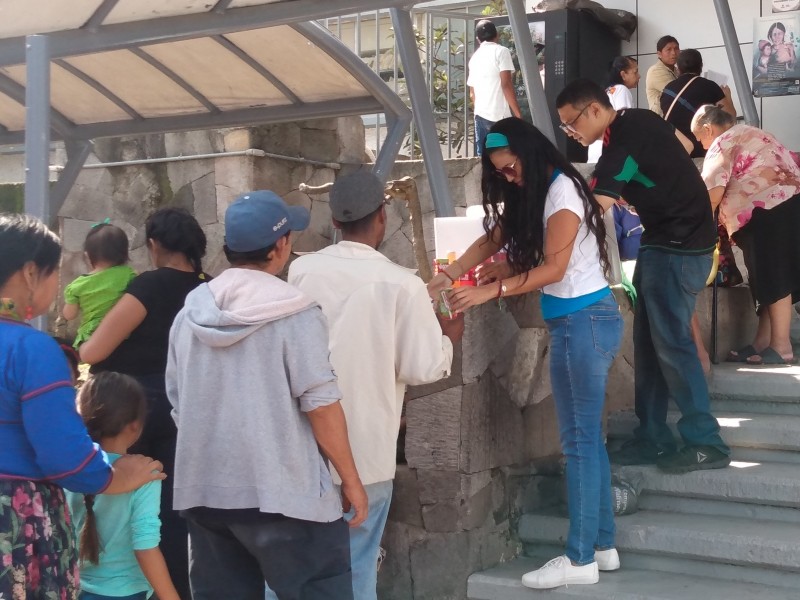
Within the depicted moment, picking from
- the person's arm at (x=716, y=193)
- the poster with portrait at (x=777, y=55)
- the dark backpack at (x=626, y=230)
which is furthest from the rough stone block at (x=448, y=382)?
the poster with portrait at (x=777, y=55)

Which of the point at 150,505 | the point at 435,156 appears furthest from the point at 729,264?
the point at 150,505

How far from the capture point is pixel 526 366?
4715 mm

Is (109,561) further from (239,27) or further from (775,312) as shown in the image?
(775,312)

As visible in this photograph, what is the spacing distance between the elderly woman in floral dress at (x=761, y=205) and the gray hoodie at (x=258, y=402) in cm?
351

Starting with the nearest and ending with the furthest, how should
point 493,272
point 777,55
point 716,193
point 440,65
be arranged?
point 493,272 → point 716,193 → point 777,55 → point 440,65

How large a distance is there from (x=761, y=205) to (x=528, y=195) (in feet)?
7.29

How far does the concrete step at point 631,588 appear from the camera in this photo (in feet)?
13.5

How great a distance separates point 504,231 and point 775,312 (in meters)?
2.38

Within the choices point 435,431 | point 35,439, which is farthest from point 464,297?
point 35,439

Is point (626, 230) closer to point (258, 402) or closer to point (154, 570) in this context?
point (154, 570)

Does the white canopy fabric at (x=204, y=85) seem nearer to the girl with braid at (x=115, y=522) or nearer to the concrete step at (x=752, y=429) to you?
the concrete step at (x=752, y=429)

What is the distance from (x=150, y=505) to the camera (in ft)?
11.0

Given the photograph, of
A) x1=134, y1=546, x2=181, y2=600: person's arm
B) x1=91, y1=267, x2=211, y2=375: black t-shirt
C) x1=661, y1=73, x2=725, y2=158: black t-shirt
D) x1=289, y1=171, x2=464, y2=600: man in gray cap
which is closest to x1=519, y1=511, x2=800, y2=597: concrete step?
x1=289, y1=171, x2=464, y2=600: man in gray cap

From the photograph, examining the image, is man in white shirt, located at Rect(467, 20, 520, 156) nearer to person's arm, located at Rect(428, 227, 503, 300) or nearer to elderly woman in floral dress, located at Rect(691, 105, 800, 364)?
elderly woman in floral dress, located at Rect(691, 105, 800, 364)
